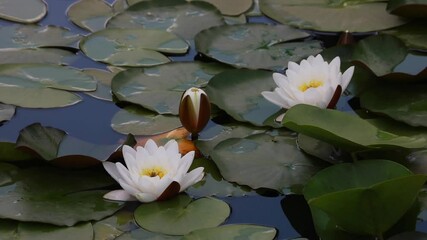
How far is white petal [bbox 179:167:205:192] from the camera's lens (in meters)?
1.58

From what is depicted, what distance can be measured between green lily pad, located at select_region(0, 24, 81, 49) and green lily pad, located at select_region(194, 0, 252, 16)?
41cm

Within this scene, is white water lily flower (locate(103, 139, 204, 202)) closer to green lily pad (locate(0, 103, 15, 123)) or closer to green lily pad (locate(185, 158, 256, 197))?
green lily pad (locate(185, 158, 256, 197))

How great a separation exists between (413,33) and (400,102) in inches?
16.3

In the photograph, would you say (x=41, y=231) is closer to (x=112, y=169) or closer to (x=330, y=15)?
(x=112, y=169)

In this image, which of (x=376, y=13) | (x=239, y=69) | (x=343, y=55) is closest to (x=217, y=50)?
(x=239, y=69)

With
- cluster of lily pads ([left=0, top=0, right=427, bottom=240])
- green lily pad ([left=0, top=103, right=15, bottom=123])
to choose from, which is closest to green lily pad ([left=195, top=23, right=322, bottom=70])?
cluster of lily pads ([left=0, top=0, right=427, bottom=240])

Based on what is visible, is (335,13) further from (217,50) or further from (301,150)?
(301,150)

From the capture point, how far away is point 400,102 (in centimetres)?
181

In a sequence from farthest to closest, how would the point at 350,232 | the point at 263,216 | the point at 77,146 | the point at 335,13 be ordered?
the point at 335,13 → the point at 77,146 → the point at 263,216 → the point at 350,232

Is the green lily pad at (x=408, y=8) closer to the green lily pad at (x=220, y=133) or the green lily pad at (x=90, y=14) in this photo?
the green lily pad at (x=220, y=133)

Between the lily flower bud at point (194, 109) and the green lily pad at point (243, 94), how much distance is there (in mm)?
104

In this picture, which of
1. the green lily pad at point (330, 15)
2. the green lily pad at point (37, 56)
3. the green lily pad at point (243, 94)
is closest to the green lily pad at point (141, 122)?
the green lily pad at point (243, 94)

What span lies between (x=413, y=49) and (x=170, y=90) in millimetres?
618

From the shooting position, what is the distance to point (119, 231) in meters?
1.49
